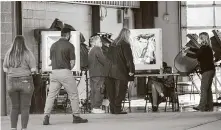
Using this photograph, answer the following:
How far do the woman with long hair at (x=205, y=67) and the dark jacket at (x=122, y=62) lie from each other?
66.4 inches

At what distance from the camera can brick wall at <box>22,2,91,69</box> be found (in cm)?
1845

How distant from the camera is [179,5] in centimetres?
2578

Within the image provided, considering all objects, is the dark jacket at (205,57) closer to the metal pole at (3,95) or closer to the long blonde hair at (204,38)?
the long blonde hair at (204,38)

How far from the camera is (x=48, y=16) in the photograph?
19375 mm

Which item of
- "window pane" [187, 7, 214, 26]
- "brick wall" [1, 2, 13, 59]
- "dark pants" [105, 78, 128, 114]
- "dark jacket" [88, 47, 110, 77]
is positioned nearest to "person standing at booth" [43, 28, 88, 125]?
"dark pants" [105, 78, 128, 114]

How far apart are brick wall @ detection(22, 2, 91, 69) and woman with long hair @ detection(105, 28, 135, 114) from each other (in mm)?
3979

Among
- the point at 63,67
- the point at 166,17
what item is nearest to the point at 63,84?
the point at 63,67

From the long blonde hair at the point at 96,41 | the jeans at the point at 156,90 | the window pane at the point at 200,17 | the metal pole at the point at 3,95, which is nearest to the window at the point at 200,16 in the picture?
the window pane at the point at 200,17

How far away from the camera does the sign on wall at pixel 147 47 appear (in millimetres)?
Result: 16891

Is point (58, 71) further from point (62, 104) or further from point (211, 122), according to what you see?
point (62, 104)

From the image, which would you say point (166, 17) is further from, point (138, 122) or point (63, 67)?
point (63, 67)

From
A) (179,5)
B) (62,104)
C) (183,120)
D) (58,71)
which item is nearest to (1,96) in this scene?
(62,104)

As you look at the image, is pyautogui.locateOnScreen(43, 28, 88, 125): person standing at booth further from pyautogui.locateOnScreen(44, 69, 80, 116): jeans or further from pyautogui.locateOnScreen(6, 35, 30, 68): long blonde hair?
pyautogui.locateOnScreen(6, 35, 30, 68): long blonde hair

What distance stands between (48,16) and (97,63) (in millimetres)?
4210
